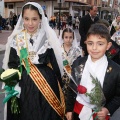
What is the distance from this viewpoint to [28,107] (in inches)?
87.5

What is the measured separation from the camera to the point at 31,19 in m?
2.29

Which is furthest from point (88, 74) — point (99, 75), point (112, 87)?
point (112, 87)

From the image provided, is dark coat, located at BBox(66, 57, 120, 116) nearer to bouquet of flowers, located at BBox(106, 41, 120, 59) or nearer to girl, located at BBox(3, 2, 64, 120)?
girl, located at BBox(3, 2, 64, 120)

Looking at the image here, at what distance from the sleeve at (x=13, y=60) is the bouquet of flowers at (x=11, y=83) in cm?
19

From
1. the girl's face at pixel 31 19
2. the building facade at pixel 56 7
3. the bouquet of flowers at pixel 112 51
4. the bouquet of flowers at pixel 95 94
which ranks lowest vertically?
the bouquet of flowers at pixel 95 94

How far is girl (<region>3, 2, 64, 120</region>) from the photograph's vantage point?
223cm

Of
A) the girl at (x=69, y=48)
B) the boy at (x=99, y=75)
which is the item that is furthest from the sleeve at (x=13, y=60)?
the girl at (x=69, y=48)

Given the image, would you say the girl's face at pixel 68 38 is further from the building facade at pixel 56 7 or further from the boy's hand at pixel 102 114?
the building facade at pixel 56 7

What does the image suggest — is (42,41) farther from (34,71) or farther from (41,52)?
(34,71)

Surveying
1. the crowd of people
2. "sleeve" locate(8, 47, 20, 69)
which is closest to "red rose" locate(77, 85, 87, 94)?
the crowd of people

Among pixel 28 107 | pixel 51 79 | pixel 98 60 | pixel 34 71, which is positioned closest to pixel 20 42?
pixel 34 71

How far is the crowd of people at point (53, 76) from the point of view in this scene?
181 cm

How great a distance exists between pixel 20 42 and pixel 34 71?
336mm

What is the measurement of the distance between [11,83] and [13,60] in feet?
1.10
